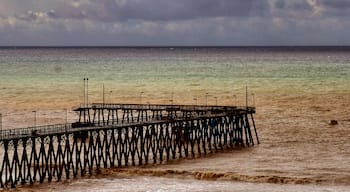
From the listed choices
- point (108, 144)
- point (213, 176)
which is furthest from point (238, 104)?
point (213, 176)

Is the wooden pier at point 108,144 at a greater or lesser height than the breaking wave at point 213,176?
greater

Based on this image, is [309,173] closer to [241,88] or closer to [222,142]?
[222,142]

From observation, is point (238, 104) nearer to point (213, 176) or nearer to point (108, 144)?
point (108, 144)

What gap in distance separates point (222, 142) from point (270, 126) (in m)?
16.7

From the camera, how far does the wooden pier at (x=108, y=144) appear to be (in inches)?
2253

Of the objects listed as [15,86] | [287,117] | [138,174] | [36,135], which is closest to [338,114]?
[287,117]

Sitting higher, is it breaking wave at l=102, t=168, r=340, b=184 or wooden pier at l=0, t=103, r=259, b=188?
wooden pier at l=0, t=103, r=259, b=188

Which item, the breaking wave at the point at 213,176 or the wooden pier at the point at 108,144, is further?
the breaking wave at the point at 213,176

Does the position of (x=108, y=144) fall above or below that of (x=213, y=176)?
above

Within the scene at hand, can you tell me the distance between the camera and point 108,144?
71625 mm

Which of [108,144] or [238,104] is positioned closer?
[108,144]

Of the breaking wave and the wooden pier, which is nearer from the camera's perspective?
the wooden pier

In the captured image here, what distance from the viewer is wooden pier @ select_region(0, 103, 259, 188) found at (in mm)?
57219

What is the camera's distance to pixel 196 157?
2778 inches
